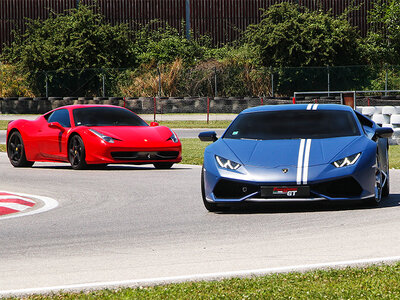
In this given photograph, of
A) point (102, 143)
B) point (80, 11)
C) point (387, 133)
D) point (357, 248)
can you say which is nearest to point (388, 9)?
point (80, 11)

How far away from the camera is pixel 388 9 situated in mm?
49938

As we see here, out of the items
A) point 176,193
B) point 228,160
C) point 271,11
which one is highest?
point 271,11

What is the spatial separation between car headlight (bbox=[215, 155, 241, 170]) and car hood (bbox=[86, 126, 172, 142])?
20.5ft

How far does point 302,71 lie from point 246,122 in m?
29.3

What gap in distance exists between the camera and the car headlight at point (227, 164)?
30.9ft

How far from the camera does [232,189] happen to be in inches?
369

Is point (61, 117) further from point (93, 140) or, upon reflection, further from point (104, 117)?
point (93, 140)

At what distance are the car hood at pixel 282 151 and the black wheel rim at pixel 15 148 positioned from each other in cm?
844

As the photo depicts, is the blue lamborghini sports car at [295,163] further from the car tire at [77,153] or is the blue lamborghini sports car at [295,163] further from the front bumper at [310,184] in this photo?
the car tire at [77,153]

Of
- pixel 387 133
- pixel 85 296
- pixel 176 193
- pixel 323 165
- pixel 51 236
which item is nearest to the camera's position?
pixel 85 296

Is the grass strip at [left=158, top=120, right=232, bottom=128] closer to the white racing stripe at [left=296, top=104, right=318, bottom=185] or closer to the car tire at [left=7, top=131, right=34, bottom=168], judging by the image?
the car tire at [left=7, top=131, right=34, bottom=168]

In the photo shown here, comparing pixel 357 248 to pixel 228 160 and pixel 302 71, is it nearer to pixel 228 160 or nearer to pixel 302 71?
pixel 228 160

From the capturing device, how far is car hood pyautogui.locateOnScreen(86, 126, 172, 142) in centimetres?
1570

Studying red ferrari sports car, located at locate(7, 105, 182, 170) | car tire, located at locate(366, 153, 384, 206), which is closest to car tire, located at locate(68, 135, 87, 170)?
red ferrari sports car, located at locate(7, 105, 182, 170)
